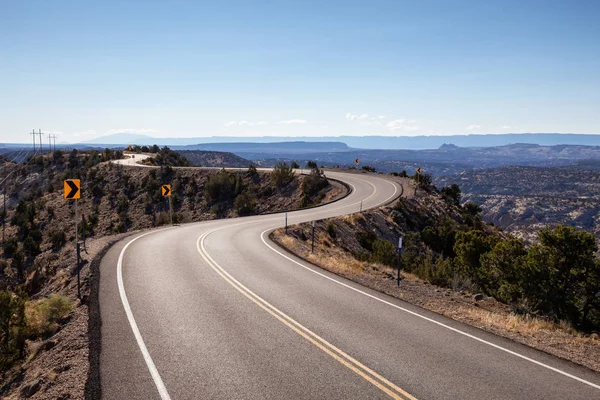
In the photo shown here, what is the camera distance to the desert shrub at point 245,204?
40938 millimetres

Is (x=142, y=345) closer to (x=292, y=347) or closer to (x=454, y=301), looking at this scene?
(x=292, y=347)

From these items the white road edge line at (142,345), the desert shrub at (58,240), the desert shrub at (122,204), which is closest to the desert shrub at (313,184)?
the desert shrub at (122,204)

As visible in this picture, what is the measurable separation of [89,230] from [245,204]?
15.9m

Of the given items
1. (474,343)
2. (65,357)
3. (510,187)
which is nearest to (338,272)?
(474,343)

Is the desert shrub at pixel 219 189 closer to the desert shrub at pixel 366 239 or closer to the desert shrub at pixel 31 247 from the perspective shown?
the desert shrub at pixel 31 247

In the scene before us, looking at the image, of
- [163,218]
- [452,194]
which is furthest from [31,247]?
[452,194]

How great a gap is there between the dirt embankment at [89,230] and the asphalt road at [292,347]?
598 millimetres

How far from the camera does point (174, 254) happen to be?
17.2 meters

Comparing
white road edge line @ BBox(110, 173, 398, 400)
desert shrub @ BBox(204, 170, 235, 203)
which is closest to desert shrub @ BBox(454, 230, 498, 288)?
white road edge line @ BBox(110, 173, 398, 400)

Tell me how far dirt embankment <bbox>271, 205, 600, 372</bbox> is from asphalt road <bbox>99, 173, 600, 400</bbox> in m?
0.61

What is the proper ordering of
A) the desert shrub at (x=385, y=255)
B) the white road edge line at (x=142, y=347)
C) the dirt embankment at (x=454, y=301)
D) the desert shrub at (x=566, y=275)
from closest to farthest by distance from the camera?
the white road edge line at (x=142, y=347), the dirt embankment at (x=454, y=301), the desert shrub at (x=566, y=275), the desert shrub at (x=385, y=255)

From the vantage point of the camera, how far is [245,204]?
137 ft

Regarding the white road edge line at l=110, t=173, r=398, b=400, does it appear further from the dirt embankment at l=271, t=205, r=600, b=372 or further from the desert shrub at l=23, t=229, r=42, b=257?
the desert shrub at l=23, t=229, r=42, b=257

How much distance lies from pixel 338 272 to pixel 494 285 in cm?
783
